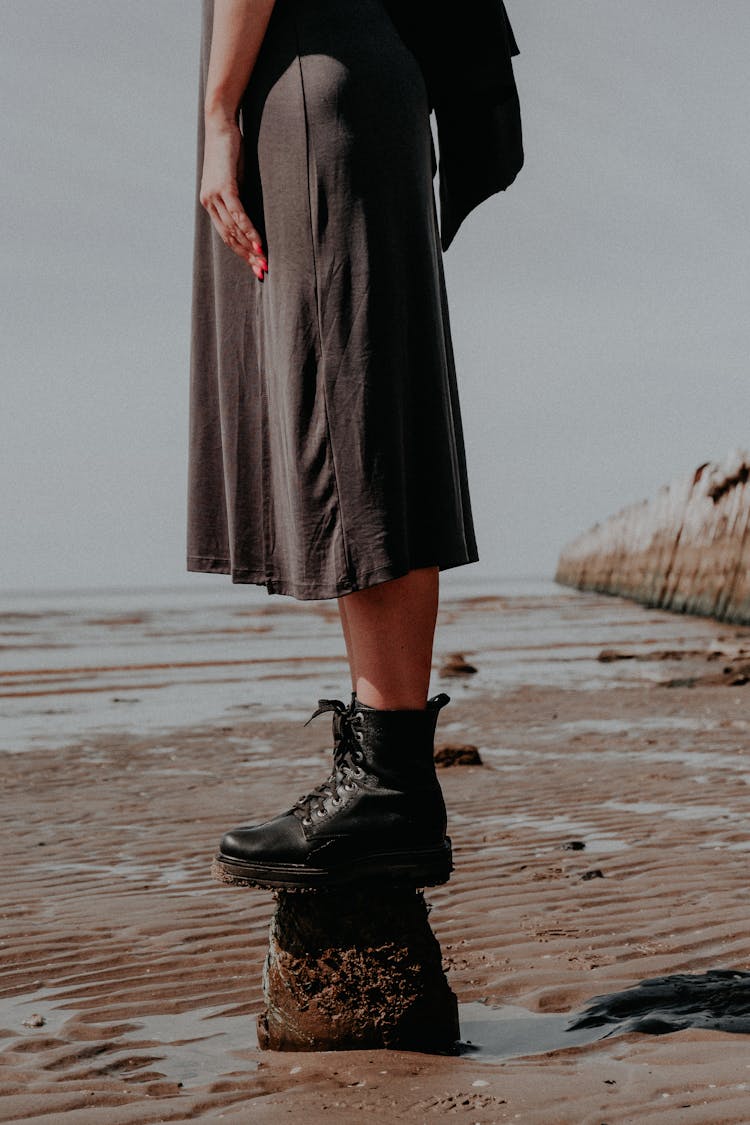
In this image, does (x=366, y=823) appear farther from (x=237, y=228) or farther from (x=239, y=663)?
(x=239, y=663)

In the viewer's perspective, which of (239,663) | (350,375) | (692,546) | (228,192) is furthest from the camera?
(692,546)

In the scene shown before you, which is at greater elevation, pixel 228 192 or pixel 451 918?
pixel 228 192

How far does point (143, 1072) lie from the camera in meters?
2.44

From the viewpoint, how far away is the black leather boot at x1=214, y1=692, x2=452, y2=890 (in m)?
2.46

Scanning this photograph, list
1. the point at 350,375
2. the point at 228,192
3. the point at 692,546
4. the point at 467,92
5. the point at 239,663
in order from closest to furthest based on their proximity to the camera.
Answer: the point at 350,375, the point at 228,192, the point at 467,92, the point at 239,663, the point at 692,546

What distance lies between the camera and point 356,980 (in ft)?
8.52

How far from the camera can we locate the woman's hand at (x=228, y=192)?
2.53 metres

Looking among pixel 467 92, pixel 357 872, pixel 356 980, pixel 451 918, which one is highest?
pixel 467 92

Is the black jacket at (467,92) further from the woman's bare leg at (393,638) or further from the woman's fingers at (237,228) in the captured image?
the woman's bare leg at (393,638)

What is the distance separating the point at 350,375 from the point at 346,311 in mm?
133

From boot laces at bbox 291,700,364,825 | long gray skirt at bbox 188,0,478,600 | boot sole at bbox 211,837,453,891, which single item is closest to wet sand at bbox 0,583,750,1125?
boot sole at bbox 211,837,453,891

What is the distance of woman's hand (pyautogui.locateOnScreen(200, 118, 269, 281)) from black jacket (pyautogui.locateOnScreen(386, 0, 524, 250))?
492 mm

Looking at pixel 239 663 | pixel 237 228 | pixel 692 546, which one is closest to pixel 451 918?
pixel 237 228

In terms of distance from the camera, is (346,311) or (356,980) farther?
(356,980)
